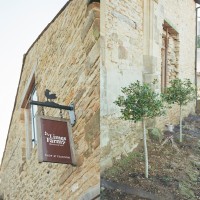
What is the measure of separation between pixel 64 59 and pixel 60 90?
1.86 ft

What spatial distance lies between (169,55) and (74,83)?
5.76 m

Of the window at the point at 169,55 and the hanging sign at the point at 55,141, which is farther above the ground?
the window at the point at 169,55

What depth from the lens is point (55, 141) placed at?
13.0 feet

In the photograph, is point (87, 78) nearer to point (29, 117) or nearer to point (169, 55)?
point (29, 117)

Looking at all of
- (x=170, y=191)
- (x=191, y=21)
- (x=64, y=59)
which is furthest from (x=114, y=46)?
(x=191, y=21)

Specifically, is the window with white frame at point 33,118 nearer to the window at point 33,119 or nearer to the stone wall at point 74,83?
the window at point 33,119

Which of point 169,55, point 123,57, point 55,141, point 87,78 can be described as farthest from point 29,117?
point 169,55

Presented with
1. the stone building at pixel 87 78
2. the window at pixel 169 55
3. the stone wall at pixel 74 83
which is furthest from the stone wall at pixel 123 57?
the window at pixel 169 55

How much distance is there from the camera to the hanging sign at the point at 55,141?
384 cm

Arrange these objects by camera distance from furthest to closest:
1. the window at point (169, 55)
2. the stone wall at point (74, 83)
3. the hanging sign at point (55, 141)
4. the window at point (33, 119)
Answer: the window at point (169, 55) < the window at point (33, 119) < the stone wall at point (74, 83) < the hanging sign at point (55, 141)

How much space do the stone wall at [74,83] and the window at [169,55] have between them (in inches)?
171

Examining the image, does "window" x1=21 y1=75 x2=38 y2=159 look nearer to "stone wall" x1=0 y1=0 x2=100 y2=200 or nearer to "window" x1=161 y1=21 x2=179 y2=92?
"stone wall" x1=0 y1=0 x2=100 y2=200

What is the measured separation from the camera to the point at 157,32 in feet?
22.8

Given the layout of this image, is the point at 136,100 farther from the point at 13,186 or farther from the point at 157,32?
the point at 13,186
